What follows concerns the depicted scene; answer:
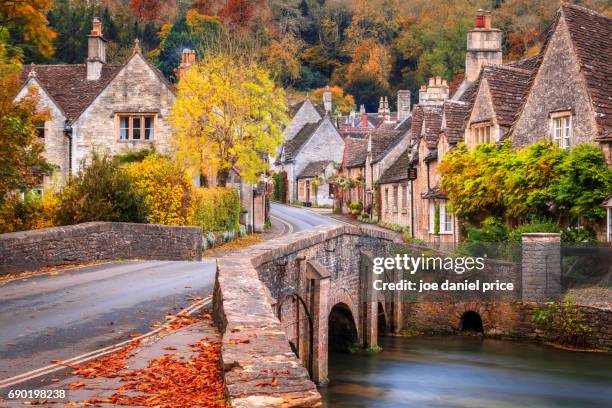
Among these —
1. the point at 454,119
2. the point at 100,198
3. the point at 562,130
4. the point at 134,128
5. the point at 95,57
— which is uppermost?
the point at 95,57

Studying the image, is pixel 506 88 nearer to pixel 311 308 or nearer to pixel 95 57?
pixel 311 308

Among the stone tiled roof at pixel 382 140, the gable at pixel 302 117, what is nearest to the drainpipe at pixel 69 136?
the stone tiled roof at pixel 382 140

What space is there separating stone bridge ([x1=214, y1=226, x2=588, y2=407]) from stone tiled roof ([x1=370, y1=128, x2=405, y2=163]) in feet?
83.0

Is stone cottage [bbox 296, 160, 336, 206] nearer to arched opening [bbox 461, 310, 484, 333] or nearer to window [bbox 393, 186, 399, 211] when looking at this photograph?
window [bbox 393, 186, 399, 211]

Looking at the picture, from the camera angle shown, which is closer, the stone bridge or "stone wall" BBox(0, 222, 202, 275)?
the stone bridge

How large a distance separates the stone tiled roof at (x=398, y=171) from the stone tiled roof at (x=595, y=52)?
19.6 m

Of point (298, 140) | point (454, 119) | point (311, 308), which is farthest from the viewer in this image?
point (298, 140)

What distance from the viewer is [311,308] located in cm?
2342

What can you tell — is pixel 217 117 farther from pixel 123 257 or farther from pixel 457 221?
pixel 123 257

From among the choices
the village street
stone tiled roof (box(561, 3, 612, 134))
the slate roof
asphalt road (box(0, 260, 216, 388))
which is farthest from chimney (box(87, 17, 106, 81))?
asphalt road (box(0, 260, 216, 388))

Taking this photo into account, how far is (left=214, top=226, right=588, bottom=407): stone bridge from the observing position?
8.17 m

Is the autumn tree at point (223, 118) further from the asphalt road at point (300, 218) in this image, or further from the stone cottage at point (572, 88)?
the stone cottage at point (572, 88)

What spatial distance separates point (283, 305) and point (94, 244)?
6.16m

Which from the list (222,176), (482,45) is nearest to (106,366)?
(222,176)
